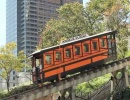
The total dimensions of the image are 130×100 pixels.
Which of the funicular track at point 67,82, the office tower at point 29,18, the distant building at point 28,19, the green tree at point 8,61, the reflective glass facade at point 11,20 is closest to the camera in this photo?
the funicular track at point 67,82

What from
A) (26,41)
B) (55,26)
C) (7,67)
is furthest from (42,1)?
(7,67)

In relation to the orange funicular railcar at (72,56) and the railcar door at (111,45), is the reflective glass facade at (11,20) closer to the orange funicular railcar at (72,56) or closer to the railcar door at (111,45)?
the railcar door at (111,45)

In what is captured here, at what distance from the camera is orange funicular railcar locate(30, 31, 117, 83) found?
24828mm

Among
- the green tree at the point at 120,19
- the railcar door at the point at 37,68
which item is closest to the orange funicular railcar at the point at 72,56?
the railcar door at the point at 37,68

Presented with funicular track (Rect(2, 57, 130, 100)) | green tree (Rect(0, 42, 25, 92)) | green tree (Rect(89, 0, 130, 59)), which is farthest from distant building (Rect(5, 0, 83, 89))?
funicular track (Rect(2, 57, 130, 100))

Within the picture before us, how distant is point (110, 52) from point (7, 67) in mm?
19165

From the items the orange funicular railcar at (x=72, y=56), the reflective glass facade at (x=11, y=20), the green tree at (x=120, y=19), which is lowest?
the orange funicular railcar at (x=72, y=56)

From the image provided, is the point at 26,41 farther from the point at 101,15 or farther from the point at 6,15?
the point at 101,15

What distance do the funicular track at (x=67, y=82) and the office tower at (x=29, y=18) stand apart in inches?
1398

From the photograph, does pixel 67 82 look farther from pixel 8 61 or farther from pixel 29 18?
pixel 29 18

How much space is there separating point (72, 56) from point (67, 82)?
1.98 metres

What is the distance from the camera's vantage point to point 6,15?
99562 millimetres

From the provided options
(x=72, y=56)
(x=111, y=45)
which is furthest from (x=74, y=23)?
(x=72, y=56)

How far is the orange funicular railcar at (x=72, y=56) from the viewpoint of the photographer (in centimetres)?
2483
